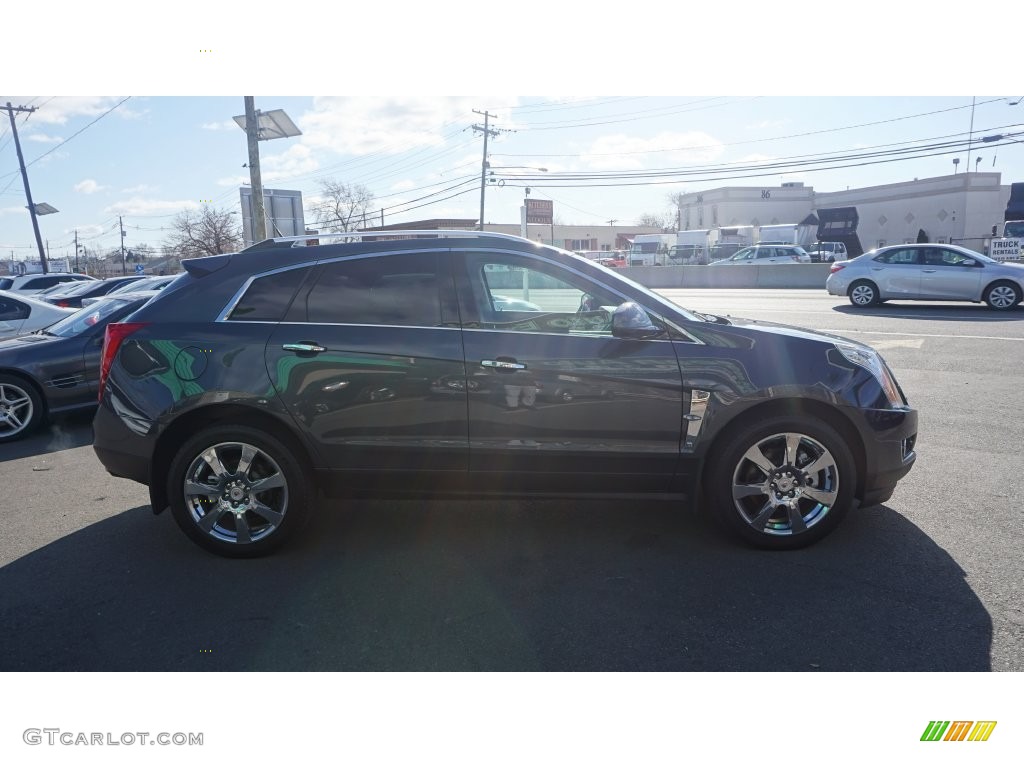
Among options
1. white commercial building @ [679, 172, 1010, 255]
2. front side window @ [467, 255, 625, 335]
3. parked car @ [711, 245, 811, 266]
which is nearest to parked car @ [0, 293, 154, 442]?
front side window @ [467, 255, 625, 335]

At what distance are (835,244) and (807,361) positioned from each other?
42958mm

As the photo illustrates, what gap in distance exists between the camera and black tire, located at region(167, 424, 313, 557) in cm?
379

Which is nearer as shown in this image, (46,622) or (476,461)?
(46,622)

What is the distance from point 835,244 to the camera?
137 feet

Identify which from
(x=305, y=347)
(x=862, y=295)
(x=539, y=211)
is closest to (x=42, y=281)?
(x=305, y=347)

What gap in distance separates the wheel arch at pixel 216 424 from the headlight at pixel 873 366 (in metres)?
3.07

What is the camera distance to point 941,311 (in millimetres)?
14930

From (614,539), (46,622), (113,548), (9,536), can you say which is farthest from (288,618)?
(9,536)

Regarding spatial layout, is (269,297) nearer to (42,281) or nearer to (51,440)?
(51,440)

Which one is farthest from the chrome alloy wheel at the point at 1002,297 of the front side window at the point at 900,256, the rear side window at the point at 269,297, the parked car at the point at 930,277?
the rear side window at the point at 269,297

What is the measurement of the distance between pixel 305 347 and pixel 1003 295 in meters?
15.8

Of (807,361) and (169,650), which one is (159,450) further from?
(807,361)

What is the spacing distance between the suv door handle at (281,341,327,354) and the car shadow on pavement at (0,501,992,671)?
108 cm

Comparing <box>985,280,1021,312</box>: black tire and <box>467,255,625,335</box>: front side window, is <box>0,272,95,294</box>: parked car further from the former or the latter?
<box>985,280,1021,312</box>: black tire
